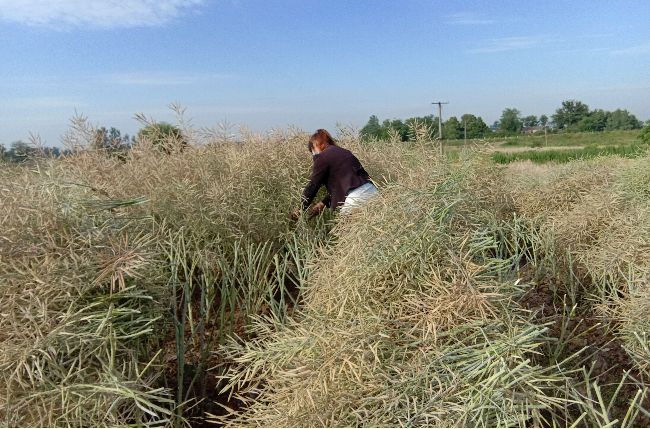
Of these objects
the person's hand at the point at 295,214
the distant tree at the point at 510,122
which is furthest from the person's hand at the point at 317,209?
the distant tree at the point at 510,122

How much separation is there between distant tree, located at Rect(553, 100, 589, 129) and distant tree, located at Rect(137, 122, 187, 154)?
175ft

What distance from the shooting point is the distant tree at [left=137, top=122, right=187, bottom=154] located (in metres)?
4.44

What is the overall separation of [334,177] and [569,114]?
179 ft

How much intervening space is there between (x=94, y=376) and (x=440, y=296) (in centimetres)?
135

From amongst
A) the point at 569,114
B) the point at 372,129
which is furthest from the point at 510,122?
the point at 372,129

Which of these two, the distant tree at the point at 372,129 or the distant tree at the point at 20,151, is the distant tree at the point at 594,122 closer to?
the distant tree at the point at 372,129

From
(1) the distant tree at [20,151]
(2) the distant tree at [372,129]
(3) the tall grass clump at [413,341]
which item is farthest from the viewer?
(2) the distant tree at [372,129]

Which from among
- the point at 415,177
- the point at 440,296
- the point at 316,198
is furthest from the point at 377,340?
the point at 316,198

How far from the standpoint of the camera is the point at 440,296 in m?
2.01

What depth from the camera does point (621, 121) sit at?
5406 centimetres

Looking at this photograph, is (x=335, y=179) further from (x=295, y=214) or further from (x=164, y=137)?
(x=164, y=137)

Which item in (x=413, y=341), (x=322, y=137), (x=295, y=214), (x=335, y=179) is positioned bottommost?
(x=413, y=341)

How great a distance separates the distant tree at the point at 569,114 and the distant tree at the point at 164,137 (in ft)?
175

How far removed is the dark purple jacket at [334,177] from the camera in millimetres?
4234
